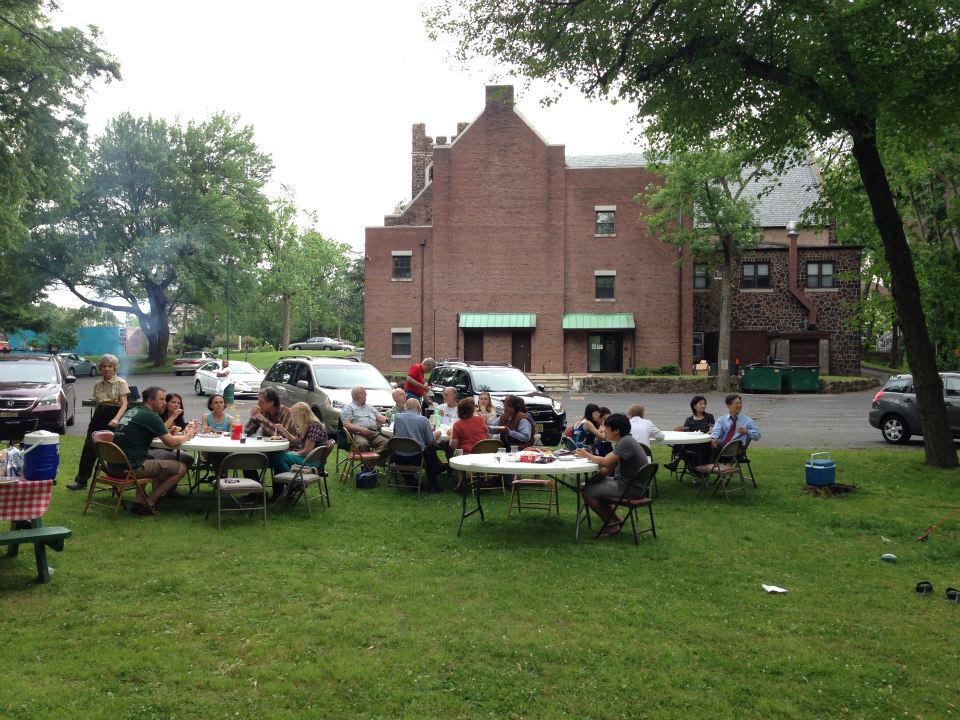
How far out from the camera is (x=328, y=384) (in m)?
16.4

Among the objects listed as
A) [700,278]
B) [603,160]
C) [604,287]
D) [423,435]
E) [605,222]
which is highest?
[603,160]

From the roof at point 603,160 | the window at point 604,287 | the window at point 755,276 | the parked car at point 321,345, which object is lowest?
the parked car at point 321,345

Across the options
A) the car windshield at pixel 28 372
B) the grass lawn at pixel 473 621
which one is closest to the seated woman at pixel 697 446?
the grass lawn at pixel 473 621

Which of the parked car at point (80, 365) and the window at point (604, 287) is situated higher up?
the window at point (604, 287)

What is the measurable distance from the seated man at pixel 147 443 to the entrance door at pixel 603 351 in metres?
33.2

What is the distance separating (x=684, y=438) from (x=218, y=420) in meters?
6.32

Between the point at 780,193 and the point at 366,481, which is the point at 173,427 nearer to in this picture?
the point at 366,481

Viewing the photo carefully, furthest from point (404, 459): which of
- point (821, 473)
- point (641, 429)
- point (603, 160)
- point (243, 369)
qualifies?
point (603, 160)

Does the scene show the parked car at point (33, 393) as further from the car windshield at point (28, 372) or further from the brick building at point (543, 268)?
the brick building at point (543, 268)

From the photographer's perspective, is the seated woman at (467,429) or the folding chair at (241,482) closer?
the folding chair at (241,482)

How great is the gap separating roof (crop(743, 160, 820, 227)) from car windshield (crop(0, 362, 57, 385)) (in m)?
35.4

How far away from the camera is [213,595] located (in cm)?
614

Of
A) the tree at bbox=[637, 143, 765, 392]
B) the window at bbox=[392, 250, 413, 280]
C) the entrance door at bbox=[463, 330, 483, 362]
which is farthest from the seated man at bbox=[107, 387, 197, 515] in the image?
the window at bbox=[392, 250, 413, 280]

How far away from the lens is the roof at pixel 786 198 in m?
44.2
